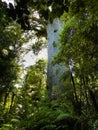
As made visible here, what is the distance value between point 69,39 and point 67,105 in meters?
1.34

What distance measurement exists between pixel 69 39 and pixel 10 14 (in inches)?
86.4

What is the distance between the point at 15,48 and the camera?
448 inches

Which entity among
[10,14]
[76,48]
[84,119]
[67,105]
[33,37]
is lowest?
[84,119]

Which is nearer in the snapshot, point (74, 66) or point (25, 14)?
point (25, 14)

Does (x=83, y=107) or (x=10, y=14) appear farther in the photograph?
(x=83, y=107)

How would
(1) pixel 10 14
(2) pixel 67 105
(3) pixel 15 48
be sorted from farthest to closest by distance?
1. (3) pixel 15 48
2. (2) pixel 67 105
3. (1) pixel 10 14

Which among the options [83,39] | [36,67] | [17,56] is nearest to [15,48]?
[17,56]

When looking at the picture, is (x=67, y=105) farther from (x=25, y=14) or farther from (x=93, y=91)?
(x=25, y=14)

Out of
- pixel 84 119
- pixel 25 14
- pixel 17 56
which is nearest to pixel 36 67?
pixel 17 56

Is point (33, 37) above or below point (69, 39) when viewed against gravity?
above

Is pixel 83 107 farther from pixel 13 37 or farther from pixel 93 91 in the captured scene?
pixel 13 37

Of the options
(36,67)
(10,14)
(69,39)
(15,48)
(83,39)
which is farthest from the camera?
(36,67)

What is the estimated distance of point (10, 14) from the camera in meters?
2.62

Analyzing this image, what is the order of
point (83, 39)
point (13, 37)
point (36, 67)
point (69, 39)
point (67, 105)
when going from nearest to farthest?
point (83, 39)
point (69, 39)
point (67, 105)
point (13, 37)
point (36, 67)
